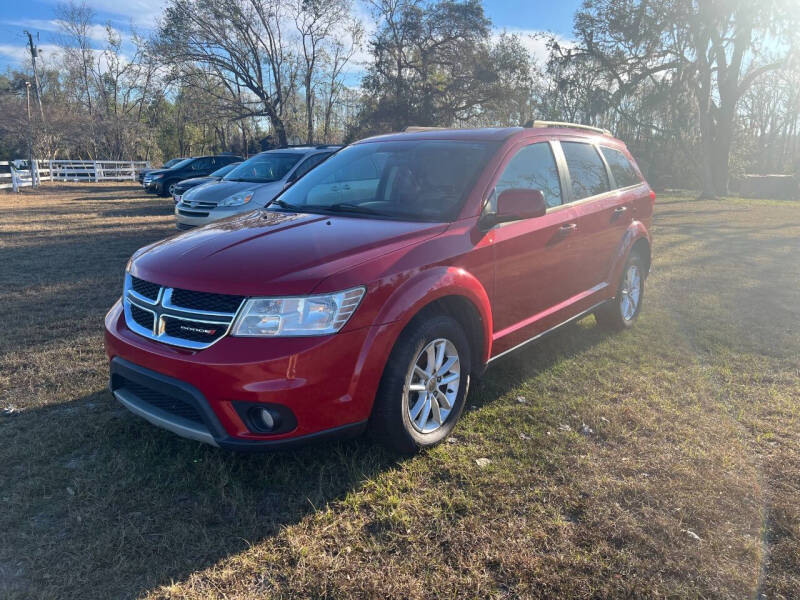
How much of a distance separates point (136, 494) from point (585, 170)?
397 cm

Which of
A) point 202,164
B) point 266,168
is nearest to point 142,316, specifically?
point 266,168

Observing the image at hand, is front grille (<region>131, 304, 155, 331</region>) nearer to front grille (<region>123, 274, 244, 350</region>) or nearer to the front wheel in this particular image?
front grille (<region>123, 274, 244, 350</region>)

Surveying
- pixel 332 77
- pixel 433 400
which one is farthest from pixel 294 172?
pixel 332 77

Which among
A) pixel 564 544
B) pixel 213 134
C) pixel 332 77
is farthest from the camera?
pixel 213 134

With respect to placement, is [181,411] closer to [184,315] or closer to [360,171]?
[184,315]

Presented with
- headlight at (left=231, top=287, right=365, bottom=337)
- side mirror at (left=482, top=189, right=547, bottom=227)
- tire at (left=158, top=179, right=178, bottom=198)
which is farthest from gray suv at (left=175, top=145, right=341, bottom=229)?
tire at (left=158, top=179, right=178, bottom=198)

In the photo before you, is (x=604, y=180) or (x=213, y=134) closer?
(x=604, y=180)

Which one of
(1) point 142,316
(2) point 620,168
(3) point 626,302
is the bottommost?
(3) point 626,302

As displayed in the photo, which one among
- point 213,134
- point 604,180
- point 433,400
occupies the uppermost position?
point 213,134

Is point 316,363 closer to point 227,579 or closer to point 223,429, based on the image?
point 223,429

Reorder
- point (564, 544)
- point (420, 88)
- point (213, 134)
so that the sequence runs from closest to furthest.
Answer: point (564, 544), point (420, 88), point (213, 134)

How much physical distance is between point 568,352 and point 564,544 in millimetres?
2588

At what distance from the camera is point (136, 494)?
2.88 metres

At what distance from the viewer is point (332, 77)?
141 feet
